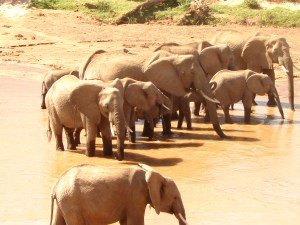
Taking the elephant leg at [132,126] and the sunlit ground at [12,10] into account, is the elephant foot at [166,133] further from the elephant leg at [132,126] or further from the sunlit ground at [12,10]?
the sunlit ground at [12,10]

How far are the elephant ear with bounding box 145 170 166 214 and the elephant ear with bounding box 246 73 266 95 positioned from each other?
877 centimetres

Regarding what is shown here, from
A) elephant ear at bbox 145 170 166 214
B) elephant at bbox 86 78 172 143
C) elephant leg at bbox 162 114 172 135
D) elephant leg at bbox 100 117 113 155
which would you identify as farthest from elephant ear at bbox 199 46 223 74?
elephant ear at bbox 145 170 166 214

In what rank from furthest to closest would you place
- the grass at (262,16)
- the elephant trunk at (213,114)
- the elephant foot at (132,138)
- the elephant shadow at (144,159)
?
the grass at (262,16) → the elephant trunk at (213,114) → the elephant foot at (132,138) → the elephant shadow at (144,159)

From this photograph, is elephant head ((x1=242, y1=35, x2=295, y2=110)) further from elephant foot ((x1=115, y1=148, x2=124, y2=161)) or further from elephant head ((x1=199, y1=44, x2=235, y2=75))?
elephant foot ((x1=115, y1=148, x2=124, y2=161))

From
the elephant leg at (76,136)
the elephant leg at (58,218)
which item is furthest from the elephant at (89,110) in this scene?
the elephant leg at (58,218)

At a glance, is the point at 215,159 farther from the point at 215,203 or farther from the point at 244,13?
the point at 244,13

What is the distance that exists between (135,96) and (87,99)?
116 cm

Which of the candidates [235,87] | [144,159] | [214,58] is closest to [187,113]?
[235,87]

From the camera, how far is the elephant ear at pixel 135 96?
13367 mm

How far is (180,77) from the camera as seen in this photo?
48.6 feet

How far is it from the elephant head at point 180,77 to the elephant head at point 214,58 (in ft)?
5.00

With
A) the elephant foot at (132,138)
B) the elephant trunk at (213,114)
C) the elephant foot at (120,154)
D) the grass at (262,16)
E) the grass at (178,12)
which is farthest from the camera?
the grass at (178,12)

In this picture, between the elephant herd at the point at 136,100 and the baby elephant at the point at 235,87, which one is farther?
the baby elephant at the point at 235,87

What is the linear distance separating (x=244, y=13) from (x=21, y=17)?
29.1 feet
